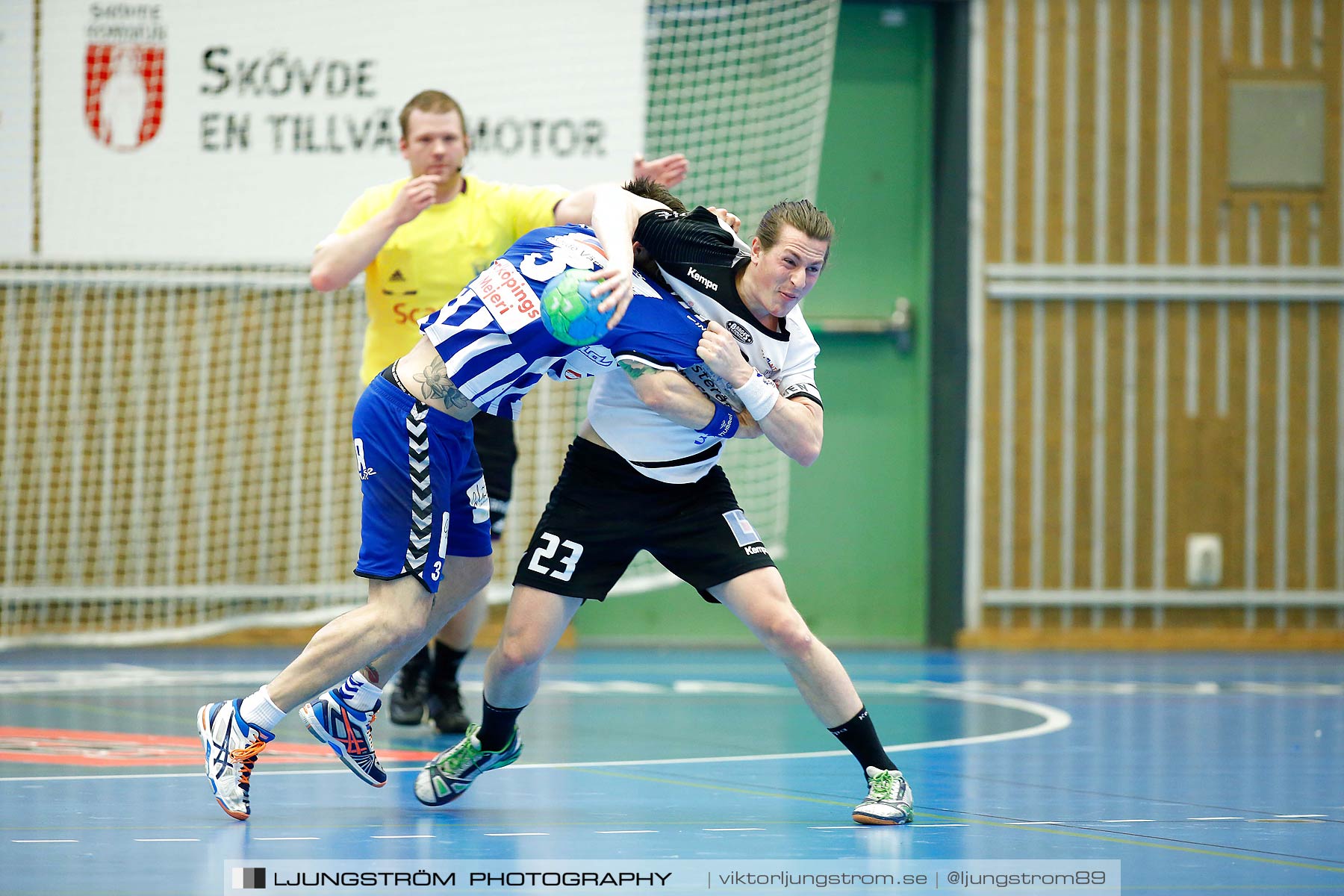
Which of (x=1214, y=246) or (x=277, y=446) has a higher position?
(x=1214, y=246)

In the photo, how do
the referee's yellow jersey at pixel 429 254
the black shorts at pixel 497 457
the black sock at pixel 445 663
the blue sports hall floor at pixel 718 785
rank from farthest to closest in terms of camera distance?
the black sock at pixel 445 663, the black shorts at pixel 497 457, the referee's yellow jersey at pixel 429 254, the blue sports hall floor at pixel 718 785

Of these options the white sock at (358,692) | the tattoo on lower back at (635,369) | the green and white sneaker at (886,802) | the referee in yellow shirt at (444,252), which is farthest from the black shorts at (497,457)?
the green and white sneaker at (886,802)

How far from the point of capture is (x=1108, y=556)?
38.7 ft

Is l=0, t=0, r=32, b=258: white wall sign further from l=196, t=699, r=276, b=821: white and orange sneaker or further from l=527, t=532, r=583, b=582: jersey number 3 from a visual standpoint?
l=527, t=532, r=583, b=582: jersey number 3

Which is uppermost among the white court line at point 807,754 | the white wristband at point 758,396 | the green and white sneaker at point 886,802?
the white wristband at point 758,396

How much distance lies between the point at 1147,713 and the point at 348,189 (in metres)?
5.87

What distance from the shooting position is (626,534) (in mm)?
4520

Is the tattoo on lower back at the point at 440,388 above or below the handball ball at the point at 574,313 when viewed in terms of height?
below

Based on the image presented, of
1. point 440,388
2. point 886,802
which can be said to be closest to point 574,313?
point 440,388

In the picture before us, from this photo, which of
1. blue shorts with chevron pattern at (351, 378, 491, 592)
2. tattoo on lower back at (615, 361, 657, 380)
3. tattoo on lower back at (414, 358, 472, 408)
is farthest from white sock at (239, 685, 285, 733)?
tattoo on lower back at (615, 361, 657, 380)

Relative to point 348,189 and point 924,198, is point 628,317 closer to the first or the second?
point 348,189

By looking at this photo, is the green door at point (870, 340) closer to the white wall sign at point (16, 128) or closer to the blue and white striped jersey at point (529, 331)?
the white wall sign at point (16, 128)

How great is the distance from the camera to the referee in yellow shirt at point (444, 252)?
587cm

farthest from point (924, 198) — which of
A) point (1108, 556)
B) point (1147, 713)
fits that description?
point (1147, 713)
